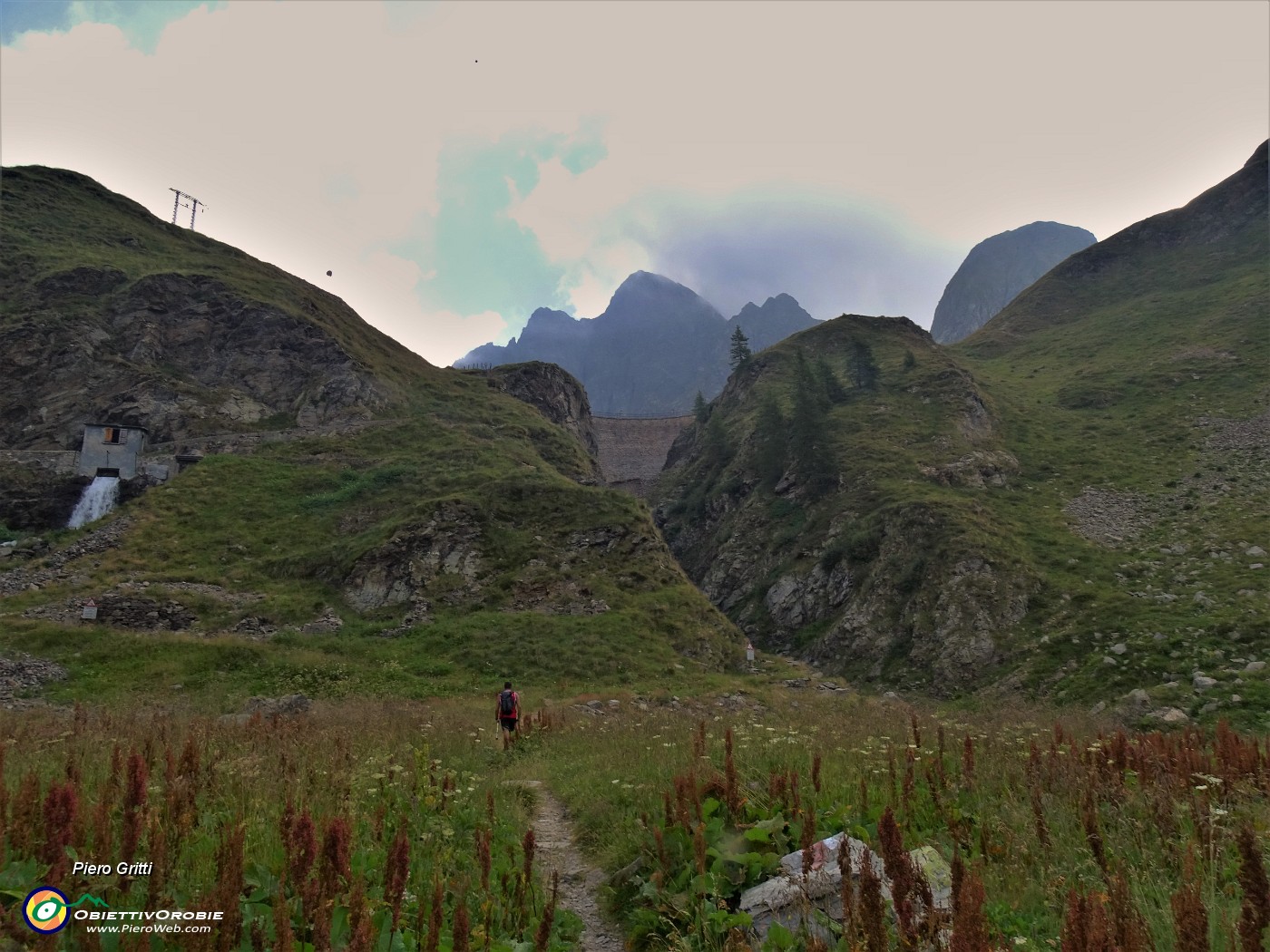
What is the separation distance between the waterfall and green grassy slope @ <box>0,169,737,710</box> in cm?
534

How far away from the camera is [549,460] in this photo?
5944 centimetres

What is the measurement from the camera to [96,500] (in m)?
39.6

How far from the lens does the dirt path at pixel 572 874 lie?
5.18 meters

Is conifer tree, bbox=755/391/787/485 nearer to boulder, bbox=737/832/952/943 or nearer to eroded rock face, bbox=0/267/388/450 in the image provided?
eroded rock face, bbox=0/267/388/450

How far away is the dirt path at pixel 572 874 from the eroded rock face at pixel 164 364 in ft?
165

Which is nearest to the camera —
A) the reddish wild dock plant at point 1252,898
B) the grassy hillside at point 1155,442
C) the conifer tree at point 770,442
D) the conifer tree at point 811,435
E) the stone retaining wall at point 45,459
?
the reddish wild dock plant at point 1252,898

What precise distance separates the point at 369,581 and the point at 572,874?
87.6 ft

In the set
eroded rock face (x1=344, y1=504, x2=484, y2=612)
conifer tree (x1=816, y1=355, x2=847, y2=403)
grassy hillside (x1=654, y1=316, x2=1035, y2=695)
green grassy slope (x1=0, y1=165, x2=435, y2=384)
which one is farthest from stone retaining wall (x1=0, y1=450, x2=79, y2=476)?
conifer tree (x1=816, y1=355, x2=847, y2=403)

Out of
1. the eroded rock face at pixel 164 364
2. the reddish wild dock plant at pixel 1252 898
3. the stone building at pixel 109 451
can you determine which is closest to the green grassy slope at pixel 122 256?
the eroded rock face at pixel 164 364

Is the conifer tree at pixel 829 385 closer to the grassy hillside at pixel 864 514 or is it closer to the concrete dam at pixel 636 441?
the grassy hillside at pixel 864 514

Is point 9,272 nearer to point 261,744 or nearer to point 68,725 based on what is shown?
point 68,725

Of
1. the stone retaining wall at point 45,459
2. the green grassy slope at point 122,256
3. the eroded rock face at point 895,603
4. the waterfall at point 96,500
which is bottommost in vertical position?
the eroded rock face at point 895,603

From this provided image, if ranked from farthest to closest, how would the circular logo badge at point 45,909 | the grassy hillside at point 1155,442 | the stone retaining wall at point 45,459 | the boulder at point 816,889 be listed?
1. the stone retaining wall at point 45,459
2. the grassy hillside at point 1155,442
3. the boulder at point 816,889
4. the circular logo badge at point 45,909

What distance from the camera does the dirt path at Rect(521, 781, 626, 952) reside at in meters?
5.18
